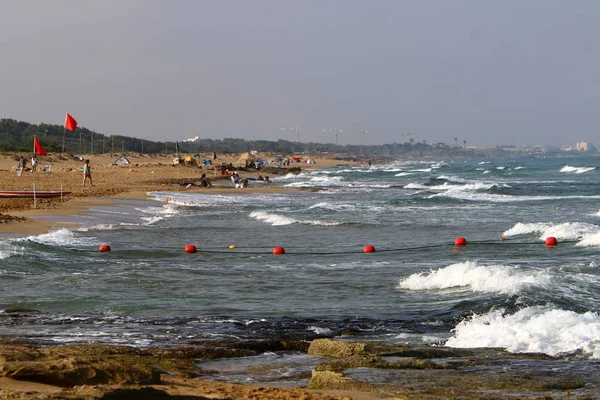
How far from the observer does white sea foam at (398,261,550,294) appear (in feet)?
49.6

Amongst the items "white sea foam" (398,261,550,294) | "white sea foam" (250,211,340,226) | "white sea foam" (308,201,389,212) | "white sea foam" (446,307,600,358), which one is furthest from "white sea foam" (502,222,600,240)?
"white sea foam" (446,307,600,358)

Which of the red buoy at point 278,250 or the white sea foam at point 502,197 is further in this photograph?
the white sea foam at point 502,197

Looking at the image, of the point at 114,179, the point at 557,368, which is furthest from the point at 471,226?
the point at 114,179

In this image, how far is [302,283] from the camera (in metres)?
16.3

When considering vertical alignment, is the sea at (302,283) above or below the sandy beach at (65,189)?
below

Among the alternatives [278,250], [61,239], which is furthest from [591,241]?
[61,239]

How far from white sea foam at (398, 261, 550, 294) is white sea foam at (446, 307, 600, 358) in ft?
10.3

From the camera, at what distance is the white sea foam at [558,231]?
24.5m

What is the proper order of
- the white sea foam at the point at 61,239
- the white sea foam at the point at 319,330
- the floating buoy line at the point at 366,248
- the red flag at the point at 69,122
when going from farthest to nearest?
1. the red flag at the point at 69,122
2. the floating buoy line at the point at 366,248
3. the white sea foam at the point at 61,239
4. the white sea foam at the point at 319,330

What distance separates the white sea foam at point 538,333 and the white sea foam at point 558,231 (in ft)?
41.6

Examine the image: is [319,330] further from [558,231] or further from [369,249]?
[558,231]

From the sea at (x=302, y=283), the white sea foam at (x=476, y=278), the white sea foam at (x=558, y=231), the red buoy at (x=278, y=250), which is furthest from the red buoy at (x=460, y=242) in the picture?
the white sea foam at (x=476, y=278)

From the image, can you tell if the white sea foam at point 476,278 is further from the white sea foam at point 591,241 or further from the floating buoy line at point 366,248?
the white sea foam at point 591,241

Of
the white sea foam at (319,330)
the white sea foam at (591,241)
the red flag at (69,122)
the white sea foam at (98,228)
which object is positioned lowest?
the white sea foam at (98,228)
